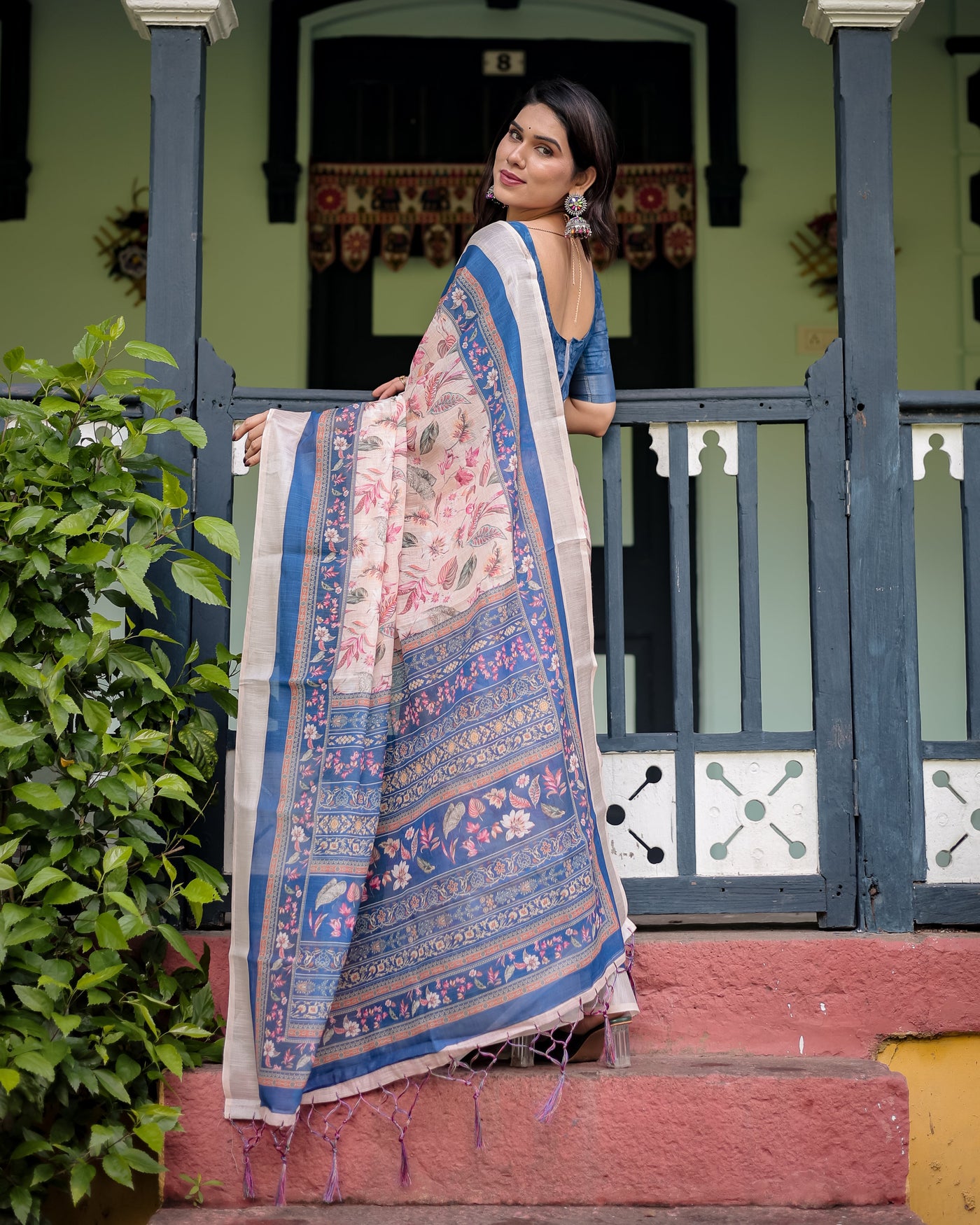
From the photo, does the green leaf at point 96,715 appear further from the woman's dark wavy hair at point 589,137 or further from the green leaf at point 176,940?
the woman's dark wavy hair at point 589,137

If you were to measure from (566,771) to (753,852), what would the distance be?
24.5 inches

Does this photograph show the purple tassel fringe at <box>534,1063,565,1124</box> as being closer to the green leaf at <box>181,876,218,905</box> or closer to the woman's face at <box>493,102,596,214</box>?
the green leaf at <box>181,876,218,905</box>

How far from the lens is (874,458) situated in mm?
3047

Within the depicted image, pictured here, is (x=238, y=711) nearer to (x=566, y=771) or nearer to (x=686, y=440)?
(x=566, y=771)

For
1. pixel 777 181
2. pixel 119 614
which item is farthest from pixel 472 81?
pixel 119 614

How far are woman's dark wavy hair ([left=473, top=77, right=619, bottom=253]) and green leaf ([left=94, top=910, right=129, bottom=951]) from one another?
176 centimetres

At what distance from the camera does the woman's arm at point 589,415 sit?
304 centimetres

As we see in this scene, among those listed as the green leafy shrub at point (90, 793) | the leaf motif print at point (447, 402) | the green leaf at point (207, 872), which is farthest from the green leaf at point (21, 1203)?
the leaf motif print at point (447, 402)

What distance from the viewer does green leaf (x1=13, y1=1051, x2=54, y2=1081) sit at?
2.32m

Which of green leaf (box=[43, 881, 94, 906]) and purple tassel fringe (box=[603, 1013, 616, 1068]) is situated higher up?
green leaf (box=[43, 881, 94, 906])

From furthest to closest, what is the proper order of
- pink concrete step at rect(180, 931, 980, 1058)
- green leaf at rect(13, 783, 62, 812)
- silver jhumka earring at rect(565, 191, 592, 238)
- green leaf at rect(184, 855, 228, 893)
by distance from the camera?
silver jhumka earring at rect(565, 191, 592, 238), pink concrete step at rect(180, 931, 980, 1058), green leaf at rect(184, 855, 228, 893), green leaf at rect(13, 783, 62, 812)

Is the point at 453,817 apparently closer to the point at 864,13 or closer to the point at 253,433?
the point at 253,433

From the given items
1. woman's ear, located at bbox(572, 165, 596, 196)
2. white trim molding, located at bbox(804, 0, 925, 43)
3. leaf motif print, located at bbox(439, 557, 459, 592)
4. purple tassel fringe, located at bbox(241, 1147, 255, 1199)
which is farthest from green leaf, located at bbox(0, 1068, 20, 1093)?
white trim molding, located at bbox(804, 0, 925, 43)

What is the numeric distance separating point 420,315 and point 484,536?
9.52 ft
